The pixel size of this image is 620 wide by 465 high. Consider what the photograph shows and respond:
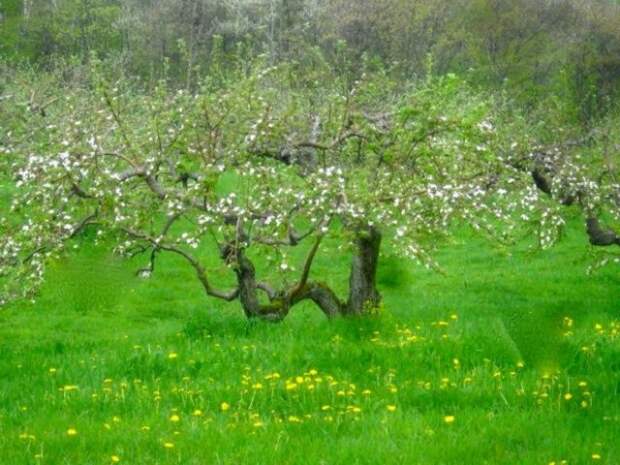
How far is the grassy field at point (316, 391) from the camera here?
5984 mm

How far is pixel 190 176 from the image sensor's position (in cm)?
1165

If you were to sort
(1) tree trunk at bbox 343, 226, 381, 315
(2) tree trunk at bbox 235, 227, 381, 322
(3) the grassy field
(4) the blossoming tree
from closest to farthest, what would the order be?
1. (3) the grassy field
2. (4) the blossoming tree
3. (2) tree trunk at bbox 235, 227, 381, 322
4. (1) tree trunk at bbox 343, 226, 381, 315

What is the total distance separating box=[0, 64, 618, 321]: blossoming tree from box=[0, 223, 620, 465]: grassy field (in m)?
0.98

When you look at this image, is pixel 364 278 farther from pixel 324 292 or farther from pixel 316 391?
pixel 316 391

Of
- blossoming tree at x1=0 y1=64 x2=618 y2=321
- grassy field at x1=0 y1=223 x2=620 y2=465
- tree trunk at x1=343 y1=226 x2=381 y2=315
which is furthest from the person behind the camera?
tree trunk at x1=343 y1=226 x2=381 y2=315

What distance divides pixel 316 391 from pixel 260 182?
414cm

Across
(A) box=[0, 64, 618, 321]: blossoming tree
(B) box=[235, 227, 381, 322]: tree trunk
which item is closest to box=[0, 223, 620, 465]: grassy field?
(B) box=[235, 227, 381, 322]: tree trunk

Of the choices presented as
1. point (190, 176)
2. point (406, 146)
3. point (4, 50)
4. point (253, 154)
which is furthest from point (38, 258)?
point (4, 50)

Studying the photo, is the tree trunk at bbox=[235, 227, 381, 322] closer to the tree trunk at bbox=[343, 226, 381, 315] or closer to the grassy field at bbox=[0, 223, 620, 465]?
the tree trunk at bbox=[343, 226, 381, 315]

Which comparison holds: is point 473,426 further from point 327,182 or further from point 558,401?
point 327,182

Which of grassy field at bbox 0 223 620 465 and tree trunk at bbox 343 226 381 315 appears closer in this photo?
grassy field at bbox 0 223 620 465

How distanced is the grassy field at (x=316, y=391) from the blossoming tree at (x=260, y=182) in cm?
98

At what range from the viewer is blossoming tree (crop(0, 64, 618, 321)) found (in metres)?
10.8

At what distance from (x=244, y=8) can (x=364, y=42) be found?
10.4 metres
